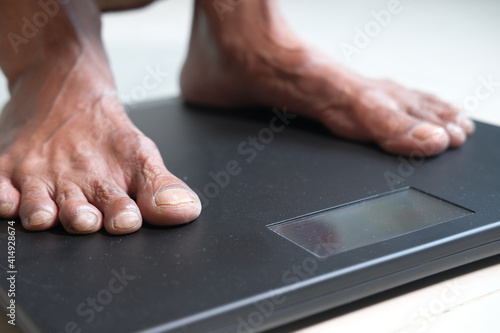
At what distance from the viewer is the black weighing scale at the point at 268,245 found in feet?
2.45

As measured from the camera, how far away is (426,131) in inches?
49.8

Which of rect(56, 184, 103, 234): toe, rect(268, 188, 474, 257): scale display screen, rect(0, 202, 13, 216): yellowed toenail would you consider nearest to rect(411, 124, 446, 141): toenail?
rect(268, 188, 474, 257): scale display screen

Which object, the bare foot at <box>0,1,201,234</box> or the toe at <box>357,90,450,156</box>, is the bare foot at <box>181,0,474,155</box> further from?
the bare foot at <box>0,1,201,234</box>

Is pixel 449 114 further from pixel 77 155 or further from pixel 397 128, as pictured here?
pixel 77 155

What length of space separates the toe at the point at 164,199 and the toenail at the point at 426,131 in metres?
0.51

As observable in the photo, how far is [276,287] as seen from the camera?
2.54 ft

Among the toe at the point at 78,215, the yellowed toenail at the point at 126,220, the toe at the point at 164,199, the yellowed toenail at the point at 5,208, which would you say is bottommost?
the yellowed toenail at the point at 5,208

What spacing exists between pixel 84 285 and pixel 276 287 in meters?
0.23

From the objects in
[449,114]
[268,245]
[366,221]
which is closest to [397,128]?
[449,114]

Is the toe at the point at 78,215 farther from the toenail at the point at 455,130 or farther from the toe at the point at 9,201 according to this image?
the toenail at the point at 455,130

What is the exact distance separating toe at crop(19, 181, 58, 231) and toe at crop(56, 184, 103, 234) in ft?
0.05

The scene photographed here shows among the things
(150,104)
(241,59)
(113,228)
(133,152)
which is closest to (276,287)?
(113,228)

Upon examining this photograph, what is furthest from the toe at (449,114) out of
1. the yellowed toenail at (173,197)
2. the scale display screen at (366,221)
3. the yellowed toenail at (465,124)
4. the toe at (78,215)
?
the toe at (78,215)

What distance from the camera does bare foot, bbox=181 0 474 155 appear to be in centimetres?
130
